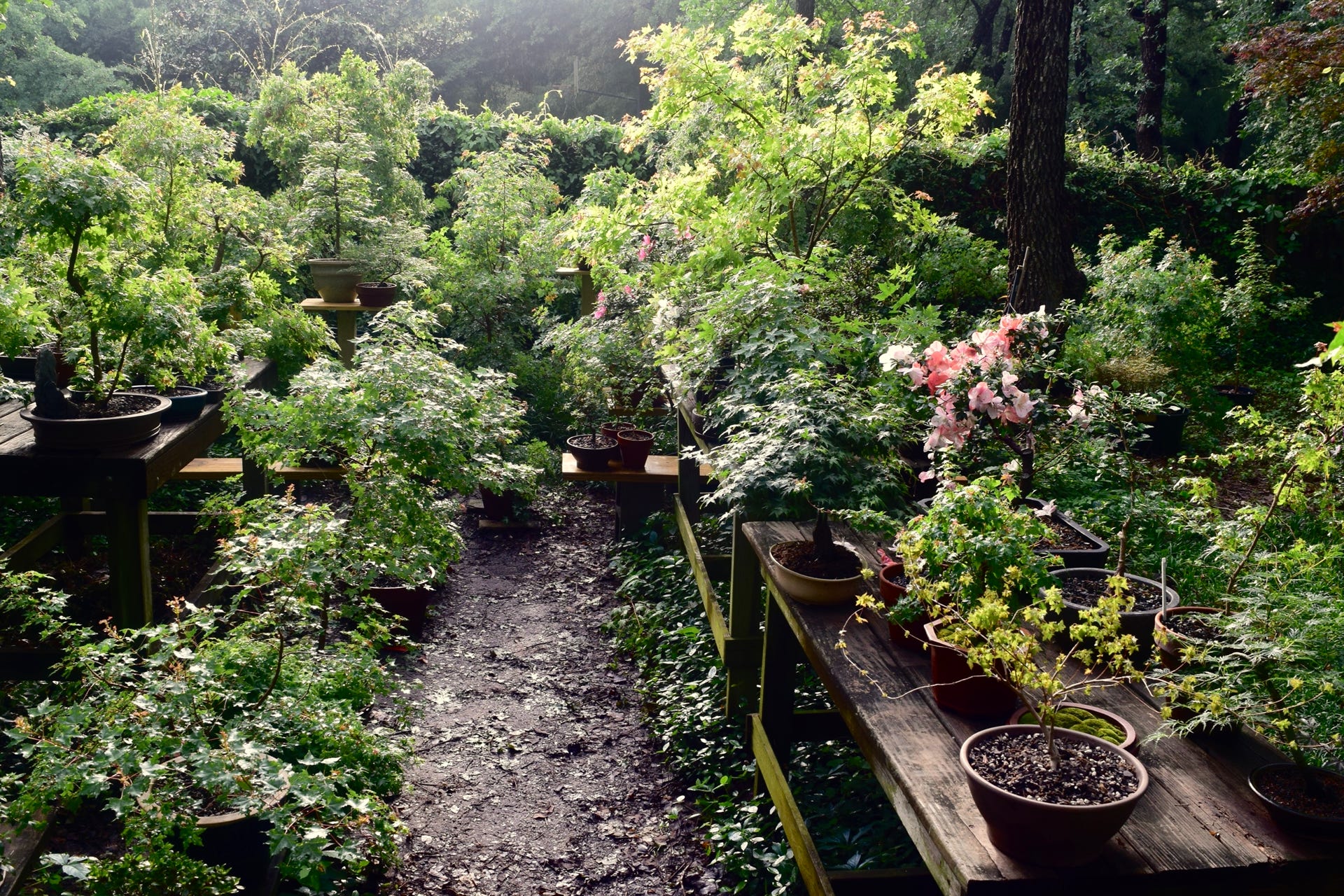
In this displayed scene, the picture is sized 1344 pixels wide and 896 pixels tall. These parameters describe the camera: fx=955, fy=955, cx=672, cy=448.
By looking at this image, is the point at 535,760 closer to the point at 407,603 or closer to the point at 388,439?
the point at 407,603

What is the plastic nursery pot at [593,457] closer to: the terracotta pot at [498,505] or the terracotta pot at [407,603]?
the terracotta pot at [498,505]

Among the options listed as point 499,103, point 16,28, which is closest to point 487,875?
point 16,28

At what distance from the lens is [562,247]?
7887mm

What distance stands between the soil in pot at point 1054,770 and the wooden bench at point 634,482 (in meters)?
4.01

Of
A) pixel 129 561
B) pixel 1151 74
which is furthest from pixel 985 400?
pixel 1151 74

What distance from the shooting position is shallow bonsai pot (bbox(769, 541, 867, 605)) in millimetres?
2604

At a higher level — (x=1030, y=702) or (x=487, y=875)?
(x=1030, y=702)

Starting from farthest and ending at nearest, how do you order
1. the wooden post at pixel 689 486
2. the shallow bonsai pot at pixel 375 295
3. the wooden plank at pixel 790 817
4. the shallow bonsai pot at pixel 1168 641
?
the shallow bonsai pot at pixel 375 295 < the wooden post at pixel 689 486 < the wooden plank at pixel 790 817 < the shallow bonsai pot at pixel 1168 641

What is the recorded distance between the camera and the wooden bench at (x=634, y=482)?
578 cm

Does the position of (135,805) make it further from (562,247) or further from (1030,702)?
(562,247)

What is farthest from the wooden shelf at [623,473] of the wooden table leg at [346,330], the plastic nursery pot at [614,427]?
the wooden table leg at [346,330]

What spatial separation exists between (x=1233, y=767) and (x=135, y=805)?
91.2 inches

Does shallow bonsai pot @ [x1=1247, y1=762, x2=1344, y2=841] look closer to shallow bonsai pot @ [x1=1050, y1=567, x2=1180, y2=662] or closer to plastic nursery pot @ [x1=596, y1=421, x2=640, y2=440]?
shallow bonsai pot @ [x1=1050, y1=567, x2=1180, y2=662]

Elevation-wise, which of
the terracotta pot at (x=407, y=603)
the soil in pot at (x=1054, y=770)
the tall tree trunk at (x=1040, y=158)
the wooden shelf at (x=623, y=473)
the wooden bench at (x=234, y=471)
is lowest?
the terracotta pot at (x=407, y=603)
